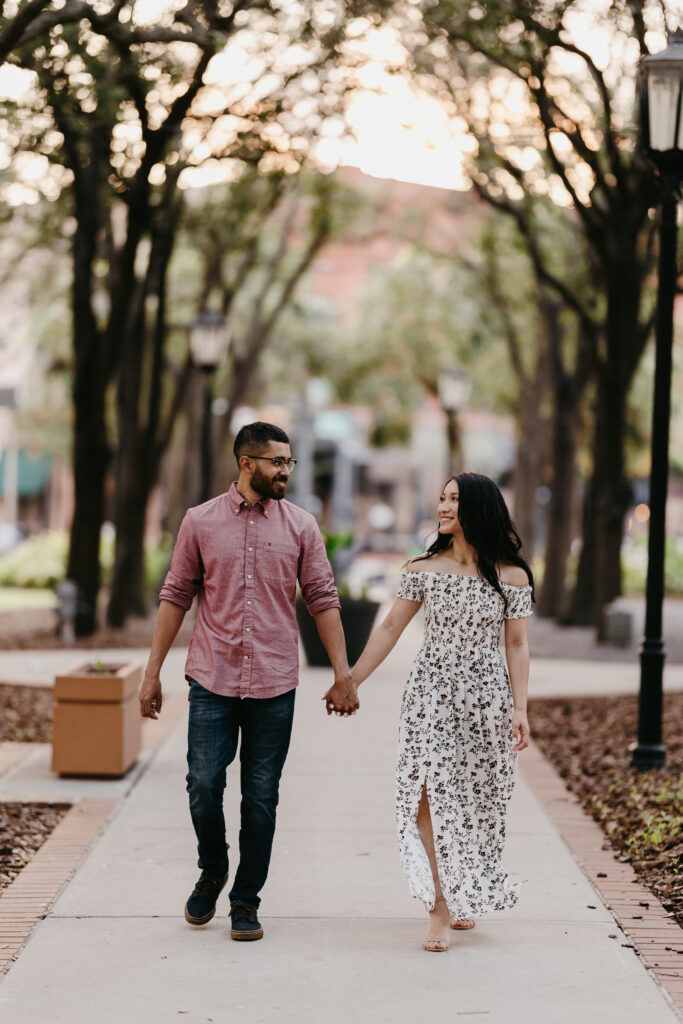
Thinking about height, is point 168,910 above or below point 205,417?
below

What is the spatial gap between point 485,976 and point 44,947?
1.53m

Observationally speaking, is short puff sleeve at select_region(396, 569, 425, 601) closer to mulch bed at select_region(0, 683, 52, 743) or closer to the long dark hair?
the long dark hair

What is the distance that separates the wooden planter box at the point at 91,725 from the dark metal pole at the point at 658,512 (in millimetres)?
3149

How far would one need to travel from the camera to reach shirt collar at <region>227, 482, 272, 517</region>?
5.21 meters

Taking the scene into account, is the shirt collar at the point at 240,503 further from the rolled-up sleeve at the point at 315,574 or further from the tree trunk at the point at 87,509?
the tree trunk at the point at 87,509

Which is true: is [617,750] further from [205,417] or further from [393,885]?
[205,417]

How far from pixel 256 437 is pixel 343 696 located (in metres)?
0.99

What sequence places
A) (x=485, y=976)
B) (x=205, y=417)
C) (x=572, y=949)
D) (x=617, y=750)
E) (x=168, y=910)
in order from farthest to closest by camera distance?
(x=205, y=417)
(x=617, y=750)
(x=168, y=910)
(x=572, y=949)
(x=485, y=976)

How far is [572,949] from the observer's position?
5.12 meters

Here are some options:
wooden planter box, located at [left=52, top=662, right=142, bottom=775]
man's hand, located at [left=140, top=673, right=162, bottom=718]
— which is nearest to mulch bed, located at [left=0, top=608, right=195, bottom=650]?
wooden planter box, located at [left=52, top=662, right=142, bottom=775]

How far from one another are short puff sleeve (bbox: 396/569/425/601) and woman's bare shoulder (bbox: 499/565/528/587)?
0.29 m

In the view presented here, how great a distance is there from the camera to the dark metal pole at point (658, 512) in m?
8.77

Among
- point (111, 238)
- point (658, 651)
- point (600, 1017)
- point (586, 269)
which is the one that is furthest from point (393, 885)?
point (586, 269)

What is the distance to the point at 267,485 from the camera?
5172 mm
